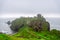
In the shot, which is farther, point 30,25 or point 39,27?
point 30,25

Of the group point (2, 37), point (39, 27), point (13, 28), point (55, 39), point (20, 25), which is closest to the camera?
point (2, 37)

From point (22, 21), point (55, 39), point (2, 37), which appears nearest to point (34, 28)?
point (55, 39)

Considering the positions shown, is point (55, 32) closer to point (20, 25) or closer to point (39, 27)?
point (39, 27)

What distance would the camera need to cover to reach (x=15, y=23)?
12569cm

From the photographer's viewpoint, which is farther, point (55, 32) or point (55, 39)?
point (55, 32)

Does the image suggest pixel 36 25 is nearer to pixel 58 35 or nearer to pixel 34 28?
pixel 34 28

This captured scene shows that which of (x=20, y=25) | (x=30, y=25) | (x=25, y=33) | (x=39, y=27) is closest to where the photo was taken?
(x=25, y=33)

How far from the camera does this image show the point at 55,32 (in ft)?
250

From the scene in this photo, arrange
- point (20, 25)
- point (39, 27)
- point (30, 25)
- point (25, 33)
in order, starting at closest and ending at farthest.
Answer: point (25, 33) < point (39, 27) < point (30, 25) < point (20, 25)

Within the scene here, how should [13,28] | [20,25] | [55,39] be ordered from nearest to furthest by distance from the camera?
1. [55,39]
2. [20,25]
3. [13,28]

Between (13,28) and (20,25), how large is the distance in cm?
1043

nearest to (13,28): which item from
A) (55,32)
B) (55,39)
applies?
(55,32)

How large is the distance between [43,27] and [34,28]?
4.91m

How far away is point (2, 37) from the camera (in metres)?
44.3
